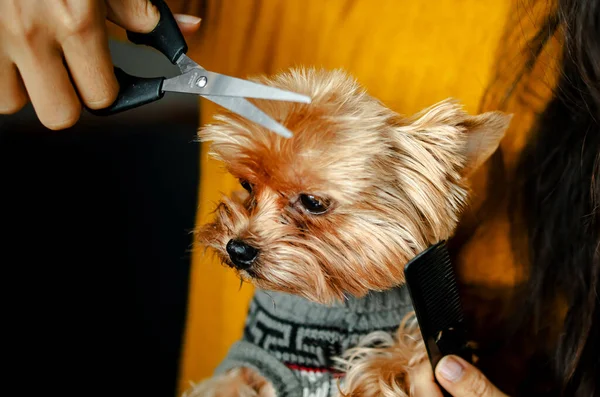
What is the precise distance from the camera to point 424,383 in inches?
34.8

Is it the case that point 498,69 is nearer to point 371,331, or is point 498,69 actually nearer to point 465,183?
point 465,183

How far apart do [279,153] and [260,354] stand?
0.34m

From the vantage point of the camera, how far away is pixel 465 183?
2.86 ft

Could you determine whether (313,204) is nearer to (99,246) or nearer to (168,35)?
(168,35)

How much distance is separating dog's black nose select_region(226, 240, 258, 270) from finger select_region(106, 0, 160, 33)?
1.07 feet

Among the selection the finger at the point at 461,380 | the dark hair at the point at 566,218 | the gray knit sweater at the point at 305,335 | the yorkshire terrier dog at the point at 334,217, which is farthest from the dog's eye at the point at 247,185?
the dark hair at the point at 566,218

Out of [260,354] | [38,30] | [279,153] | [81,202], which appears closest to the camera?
[38,30]

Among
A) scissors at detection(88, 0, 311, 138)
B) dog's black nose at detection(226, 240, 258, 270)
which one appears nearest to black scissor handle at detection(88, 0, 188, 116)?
scissors at detection(88, 0, 311, 138)

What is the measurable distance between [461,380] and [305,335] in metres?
0.25

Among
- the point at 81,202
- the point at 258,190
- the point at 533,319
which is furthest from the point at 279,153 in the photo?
the point at 533,319

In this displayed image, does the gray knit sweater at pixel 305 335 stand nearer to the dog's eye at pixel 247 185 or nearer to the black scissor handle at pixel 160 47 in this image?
the dog's eye at pixel 247 185

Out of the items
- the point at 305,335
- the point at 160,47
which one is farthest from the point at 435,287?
the point at 160,47

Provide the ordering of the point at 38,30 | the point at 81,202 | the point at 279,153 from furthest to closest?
the point at 81,202
the point at 279,153
the point at 38,30

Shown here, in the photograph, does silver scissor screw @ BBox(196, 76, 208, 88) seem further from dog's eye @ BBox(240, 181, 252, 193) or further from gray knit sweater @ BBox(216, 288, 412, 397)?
gray knit sweater @ BBox(216, 288, 412, 397)
